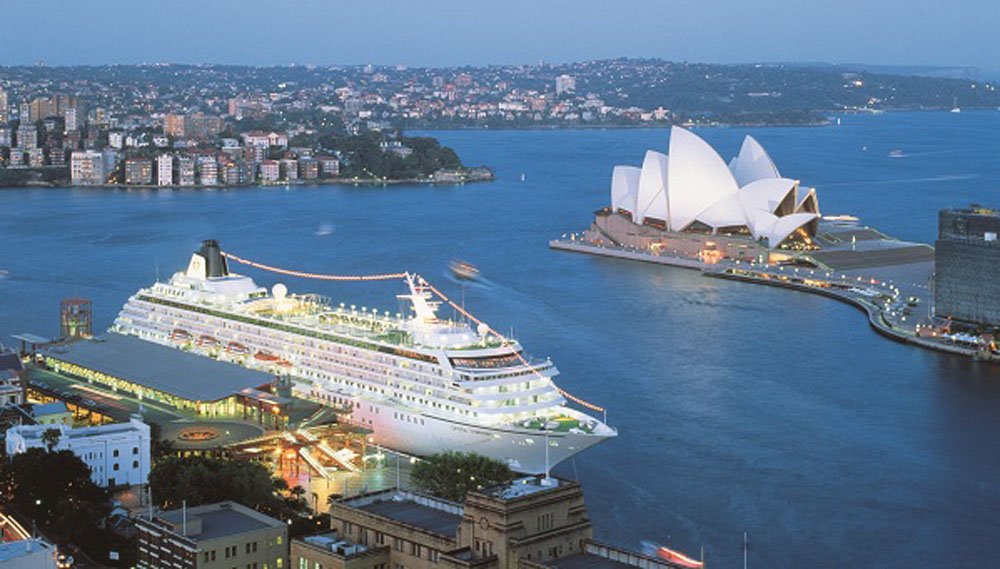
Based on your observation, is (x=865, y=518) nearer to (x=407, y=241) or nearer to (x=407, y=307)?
(x=407, y=307)

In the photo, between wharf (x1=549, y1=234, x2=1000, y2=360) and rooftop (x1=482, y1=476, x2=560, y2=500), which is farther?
wharf (x1=549, y1=234, x2=1000, y2=360)

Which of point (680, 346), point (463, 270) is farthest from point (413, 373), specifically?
point (463, 270)

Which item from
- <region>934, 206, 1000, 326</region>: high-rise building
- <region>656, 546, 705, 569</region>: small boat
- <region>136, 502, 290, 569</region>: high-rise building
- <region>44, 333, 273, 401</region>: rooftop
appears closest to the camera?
<region>136, 502, 290, 569</region>: high-rise building

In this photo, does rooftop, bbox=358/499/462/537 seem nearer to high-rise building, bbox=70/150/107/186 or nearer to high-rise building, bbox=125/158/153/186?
high-rise building, bbox=125/158/153/186

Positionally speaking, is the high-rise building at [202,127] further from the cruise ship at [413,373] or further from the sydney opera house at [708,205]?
Answer: the cruise ship at [413,373]

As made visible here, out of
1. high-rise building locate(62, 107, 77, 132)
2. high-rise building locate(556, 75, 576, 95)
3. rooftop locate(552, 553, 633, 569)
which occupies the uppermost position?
high-rise building locate(556, 75, 576, 95)

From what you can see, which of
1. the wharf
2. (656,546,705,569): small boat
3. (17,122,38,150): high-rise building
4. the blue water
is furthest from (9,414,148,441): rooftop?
(17,122,38,150): high-rise building
